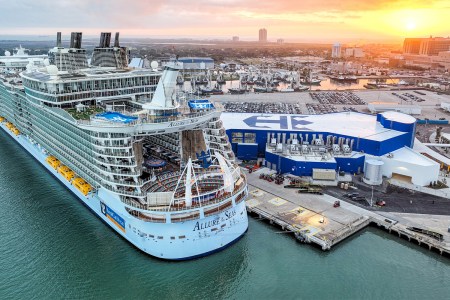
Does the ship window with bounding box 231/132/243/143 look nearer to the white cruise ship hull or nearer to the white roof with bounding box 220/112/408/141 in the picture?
the white roof with bounding box 220/112/408/141

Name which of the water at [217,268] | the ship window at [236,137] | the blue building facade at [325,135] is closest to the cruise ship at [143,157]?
the water at [217,268]

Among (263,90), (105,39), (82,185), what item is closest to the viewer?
(82,185)

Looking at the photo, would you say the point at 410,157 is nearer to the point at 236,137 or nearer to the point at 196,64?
the point at 236,137

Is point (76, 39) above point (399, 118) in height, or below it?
above

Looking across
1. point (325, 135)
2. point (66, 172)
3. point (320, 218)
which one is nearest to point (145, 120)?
point (66, 172)

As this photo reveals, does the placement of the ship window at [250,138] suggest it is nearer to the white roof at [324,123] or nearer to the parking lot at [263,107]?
the white roof at [324,123]

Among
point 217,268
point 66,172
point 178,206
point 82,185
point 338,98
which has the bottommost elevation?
point 217,268
